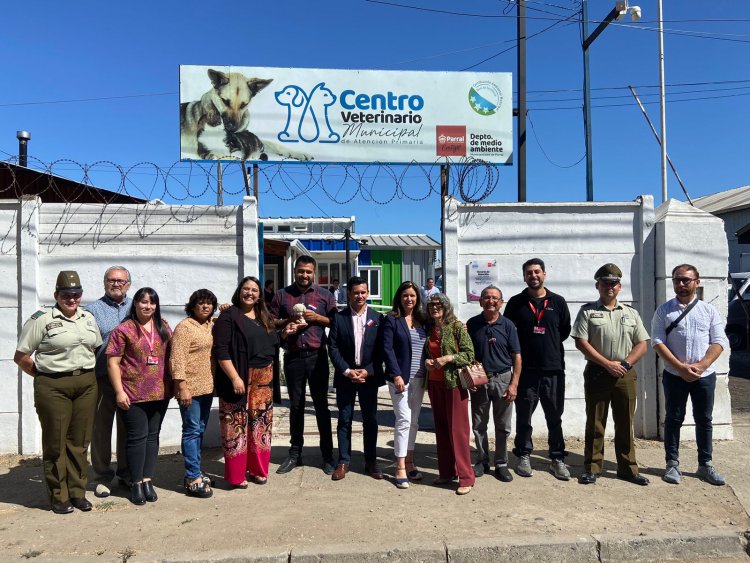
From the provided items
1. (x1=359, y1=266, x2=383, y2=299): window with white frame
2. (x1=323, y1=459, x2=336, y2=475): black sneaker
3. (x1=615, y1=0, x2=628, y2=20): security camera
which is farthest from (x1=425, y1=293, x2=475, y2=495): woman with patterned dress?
(x1=359, y1=266, x2=383, y2=299): window with white frame

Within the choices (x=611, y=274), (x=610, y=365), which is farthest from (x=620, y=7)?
(x=610, y=365)

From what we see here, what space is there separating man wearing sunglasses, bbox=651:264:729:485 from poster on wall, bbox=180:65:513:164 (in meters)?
3.46

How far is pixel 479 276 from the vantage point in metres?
6.18

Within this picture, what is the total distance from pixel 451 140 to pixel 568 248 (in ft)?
7.60

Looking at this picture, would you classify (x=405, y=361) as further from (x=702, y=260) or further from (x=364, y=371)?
(x=702, y=260)

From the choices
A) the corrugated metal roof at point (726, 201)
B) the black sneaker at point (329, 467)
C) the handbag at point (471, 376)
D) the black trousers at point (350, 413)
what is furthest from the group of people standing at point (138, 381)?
the corrugated metal roof at point (726, 201)

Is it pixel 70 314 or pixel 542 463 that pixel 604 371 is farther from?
pixel 70 314

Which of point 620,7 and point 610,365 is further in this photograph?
point 620,7

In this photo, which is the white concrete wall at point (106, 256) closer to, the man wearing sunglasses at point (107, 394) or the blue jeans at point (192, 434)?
the man wearing sunglasses at point (107, 394)

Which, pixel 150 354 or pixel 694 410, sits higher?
pixel 150 354

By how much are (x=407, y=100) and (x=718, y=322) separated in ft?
15.3

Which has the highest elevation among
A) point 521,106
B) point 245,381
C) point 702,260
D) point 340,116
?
point 521,106

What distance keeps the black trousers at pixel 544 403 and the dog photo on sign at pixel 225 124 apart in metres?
4.13

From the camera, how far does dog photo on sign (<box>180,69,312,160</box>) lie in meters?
7.26
